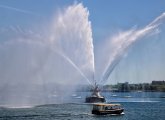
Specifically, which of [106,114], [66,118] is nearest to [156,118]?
[106,114]

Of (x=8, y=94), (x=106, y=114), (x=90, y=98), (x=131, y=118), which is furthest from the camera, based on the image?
(x=90, y=98)

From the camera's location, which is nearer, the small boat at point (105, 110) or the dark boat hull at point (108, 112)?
the dark boat hull at point (108, 112)

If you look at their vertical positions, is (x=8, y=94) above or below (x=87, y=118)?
above

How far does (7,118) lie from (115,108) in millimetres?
26887

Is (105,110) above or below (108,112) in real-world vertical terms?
above

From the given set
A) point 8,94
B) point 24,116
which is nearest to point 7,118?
point 24,116

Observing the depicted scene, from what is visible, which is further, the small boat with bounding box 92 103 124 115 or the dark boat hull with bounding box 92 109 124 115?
the small boat with bounding box 92 103 124 115

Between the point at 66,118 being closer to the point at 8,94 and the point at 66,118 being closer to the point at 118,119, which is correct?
the point at 118,119

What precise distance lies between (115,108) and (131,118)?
971 centimetres

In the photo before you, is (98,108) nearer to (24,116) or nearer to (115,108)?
(115,108)

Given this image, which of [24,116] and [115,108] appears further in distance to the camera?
[115,108]

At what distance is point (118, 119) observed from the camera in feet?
276

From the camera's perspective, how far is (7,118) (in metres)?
80.2

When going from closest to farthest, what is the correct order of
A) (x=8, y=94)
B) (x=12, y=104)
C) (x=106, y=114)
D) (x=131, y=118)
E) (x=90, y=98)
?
(x=131, y=118), (x=106, y=114), (x=12, y=104), (x=8, y=94), (x=90, y=98)
